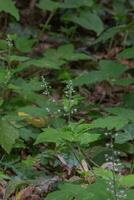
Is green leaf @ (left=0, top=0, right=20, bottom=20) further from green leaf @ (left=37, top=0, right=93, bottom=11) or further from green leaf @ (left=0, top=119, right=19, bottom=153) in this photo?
green leaf @ (left=0, top=119, right=19, bottom=153)

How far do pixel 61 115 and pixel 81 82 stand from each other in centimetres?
36

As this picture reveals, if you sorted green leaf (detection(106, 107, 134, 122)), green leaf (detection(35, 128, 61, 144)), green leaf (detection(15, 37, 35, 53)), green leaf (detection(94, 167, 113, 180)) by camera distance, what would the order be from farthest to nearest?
green leaf (detection(15, 37, 35, 53))
green leaf (detection(106, 107, 134, 122))
green leaf (detection(35, 128, 61, 144))
green leaf (detection(94, 167, 113, 180))

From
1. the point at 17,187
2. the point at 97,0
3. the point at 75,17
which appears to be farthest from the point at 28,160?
the point at 97,0

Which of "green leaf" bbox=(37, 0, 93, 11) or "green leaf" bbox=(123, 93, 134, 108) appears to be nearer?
"green leaf" bbox=(123, 93, 134, 108)

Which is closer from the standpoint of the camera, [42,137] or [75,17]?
[42,137]

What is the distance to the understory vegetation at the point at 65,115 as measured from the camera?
9.05 feet

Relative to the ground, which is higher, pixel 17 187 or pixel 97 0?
pixel 97 0

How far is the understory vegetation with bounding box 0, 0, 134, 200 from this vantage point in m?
2.76

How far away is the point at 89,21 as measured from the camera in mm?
5082

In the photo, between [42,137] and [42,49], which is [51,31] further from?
[42,137]

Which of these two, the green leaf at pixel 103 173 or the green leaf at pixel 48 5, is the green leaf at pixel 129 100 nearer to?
the green leaf at pixel 48 5

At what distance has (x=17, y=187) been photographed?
2.97 meters

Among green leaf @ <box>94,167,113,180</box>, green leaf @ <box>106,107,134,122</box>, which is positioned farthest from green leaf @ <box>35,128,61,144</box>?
green leaf @ <box>106,107,134,122</box>

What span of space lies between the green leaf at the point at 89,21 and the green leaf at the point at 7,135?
191 centimetres
